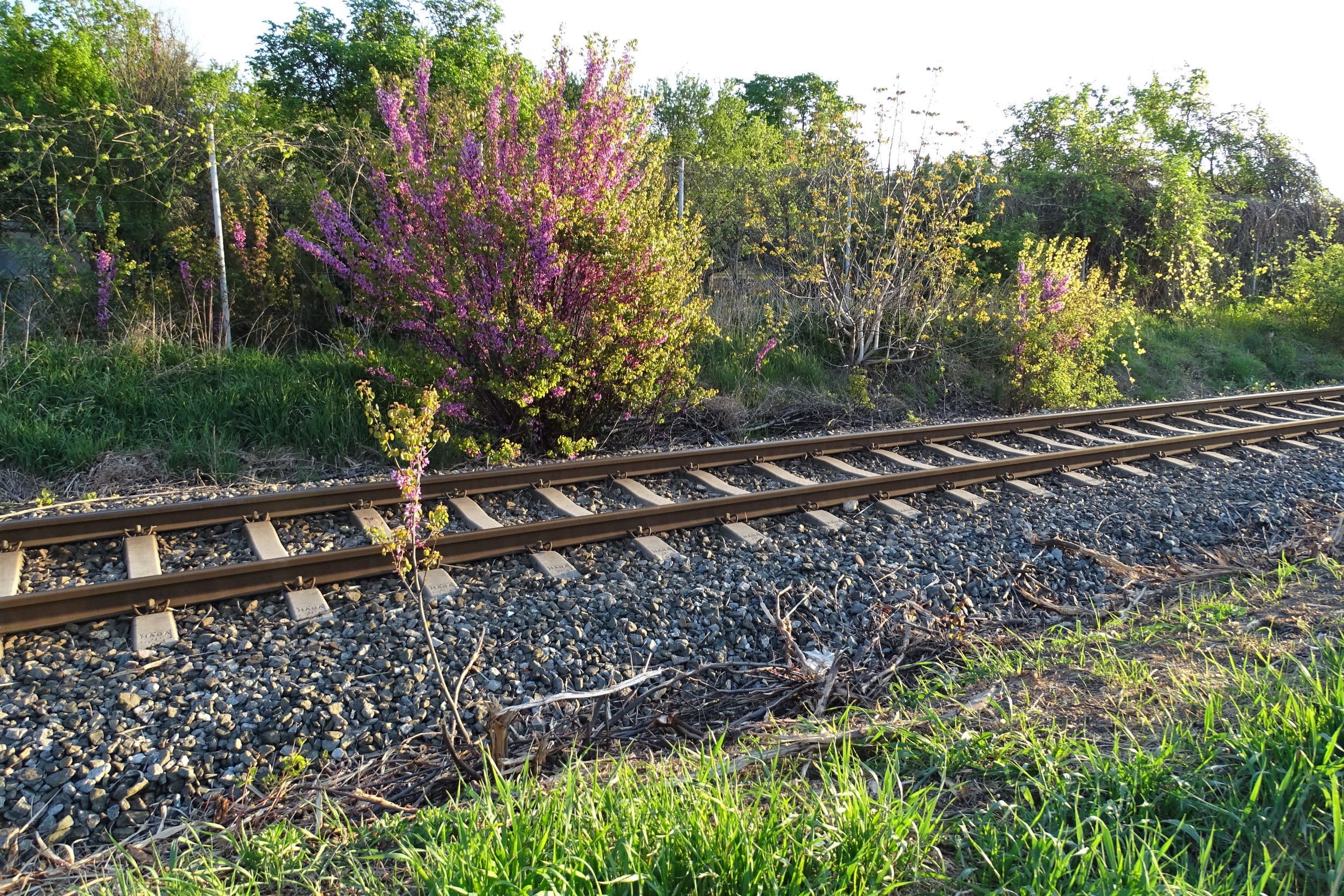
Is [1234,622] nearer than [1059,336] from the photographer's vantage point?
Yes

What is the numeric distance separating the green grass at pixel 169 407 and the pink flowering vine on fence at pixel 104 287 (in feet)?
3.31

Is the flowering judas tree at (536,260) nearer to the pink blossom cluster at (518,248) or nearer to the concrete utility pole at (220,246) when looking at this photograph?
the pink blossom cluster at (518,248)

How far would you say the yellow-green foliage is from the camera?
11.4 m

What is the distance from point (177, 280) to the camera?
Result: 33.8ft

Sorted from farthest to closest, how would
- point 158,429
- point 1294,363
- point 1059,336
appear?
point 1294,363
point 1059,336
point 158,429

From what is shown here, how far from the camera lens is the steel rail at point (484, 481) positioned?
529cm

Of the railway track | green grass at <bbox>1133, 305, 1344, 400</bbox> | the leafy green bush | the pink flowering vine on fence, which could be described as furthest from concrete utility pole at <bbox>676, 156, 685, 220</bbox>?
the leafy green bush

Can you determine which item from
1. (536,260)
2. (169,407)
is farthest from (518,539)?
(169,407)

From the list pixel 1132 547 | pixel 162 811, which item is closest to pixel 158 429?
pixel 162 811

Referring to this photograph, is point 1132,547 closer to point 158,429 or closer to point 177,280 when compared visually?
point 158,429

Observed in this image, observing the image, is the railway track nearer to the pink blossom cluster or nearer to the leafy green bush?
the pink blossom cluster

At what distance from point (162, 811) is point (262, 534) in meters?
2.57

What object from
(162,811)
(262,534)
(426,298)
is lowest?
(162,811)

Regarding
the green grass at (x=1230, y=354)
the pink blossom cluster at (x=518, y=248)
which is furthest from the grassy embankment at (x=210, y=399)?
the green grass at (x=1230, y=354)
